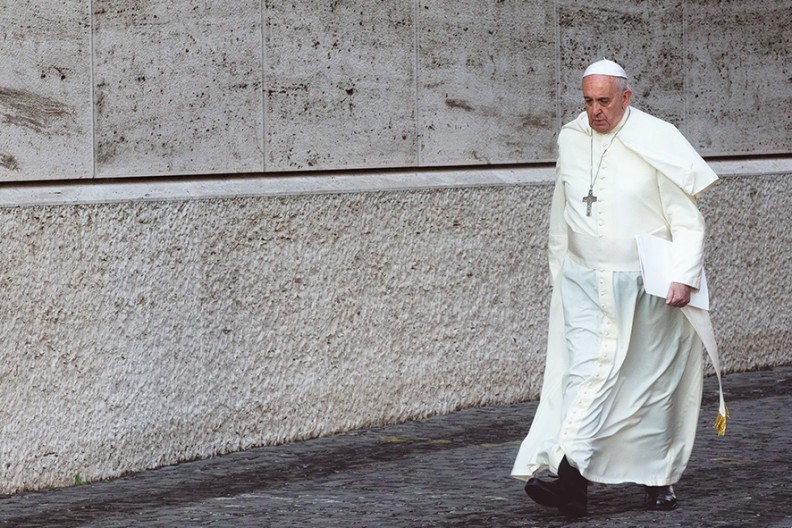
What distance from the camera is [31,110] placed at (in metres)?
7.34

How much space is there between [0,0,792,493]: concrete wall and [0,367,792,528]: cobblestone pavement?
0.80ft

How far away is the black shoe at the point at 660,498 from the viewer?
265 inches

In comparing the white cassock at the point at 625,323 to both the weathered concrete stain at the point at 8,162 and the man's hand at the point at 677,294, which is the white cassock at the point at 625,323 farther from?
the weathered concrete stain at the point at 8,162

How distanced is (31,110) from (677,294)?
2.74m

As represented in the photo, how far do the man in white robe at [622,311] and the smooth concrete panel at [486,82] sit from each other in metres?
2.21

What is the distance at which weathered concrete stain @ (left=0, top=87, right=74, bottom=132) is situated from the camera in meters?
7.26

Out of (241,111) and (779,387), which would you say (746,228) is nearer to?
(779,387)

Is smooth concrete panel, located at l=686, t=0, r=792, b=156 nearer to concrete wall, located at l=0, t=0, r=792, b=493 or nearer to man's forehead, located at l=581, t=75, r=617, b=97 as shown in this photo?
concrete wall, located at l=0, t=0, r=792, b=493

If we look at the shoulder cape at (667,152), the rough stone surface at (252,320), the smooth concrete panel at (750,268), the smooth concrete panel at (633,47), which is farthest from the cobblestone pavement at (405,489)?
the smooth concrete panel at (633,47)

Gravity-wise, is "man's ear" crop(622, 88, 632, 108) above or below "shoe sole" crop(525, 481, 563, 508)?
above

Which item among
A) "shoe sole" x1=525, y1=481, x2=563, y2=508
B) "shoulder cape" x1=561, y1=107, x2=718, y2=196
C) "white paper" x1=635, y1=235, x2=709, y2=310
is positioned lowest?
"shoe sole" x1=525, y1=481, x2=563, y2=508

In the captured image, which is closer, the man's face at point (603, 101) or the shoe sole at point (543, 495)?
the shoe sole at point (543, 495)

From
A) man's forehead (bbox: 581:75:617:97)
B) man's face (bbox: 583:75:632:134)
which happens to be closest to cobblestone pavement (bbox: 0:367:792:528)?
man's face (bbox: 583:75:632:134)

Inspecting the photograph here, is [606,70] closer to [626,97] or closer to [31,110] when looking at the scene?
[626,97]
